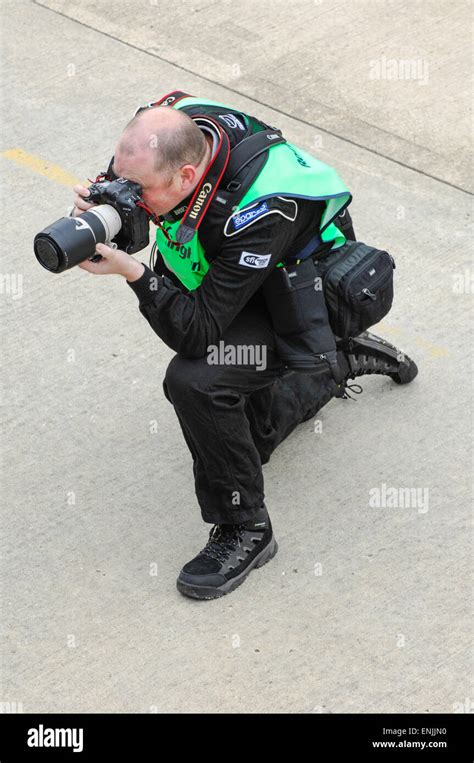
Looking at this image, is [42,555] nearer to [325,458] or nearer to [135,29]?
[325,458]

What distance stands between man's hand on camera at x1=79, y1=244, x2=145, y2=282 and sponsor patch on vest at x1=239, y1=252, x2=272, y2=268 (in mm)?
295

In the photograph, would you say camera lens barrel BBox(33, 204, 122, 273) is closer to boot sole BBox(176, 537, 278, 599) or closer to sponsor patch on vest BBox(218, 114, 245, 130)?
sponsor patch on vest BBox(218, 114, 245, 130)

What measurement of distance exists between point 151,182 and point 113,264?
262 mm

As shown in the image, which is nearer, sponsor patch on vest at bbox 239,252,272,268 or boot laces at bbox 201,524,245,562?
sponsor patch on vest at bbox 239,252,272,268

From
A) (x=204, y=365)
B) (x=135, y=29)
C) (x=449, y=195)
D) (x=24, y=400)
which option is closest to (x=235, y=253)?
(x=204, y=365)

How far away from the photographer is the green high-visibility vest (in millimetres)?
3486

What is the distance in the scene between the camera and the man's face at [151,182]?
338 centimetres

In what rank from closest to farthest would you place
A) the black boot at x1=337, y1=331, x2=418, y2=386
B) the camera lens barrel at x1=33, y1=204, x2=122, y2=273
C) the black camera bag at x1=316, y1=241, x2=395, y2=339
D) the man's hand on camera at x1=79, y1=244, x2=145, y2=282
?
the camera lens barrel at x1=33, y1=204, x2=122, y2=273 < the man's hand on camera at x1=79, y1=244, x2=145, y2=282 < the black camera bag at x1=316, y1=241, x2=395, y2=339 < the black boot at x1=337, y1=331, x2=418, y2=386

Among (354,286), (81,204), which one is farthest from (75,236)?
(354,286)

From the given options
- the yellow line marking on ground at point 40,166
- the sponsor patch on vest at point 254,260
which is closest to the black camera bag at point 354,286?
the sponsor patch on vest at point 254,260

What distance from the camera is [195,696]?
135 inches

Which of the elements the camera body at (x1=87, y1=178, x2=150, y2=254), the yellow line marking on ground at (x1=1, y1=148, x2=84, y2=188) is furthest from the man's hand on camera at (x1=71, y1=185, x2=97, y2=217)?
the yellow line marking on ground at (x1=1, y1=148, x2=84, y2=188)

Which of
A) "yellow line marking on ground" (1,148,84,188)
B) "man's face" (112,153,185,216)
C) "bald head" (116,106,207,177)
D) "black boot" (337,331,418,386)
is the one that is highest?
"bald head" (116,106,207,177)

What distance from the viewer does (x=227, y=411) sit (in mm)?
3684
